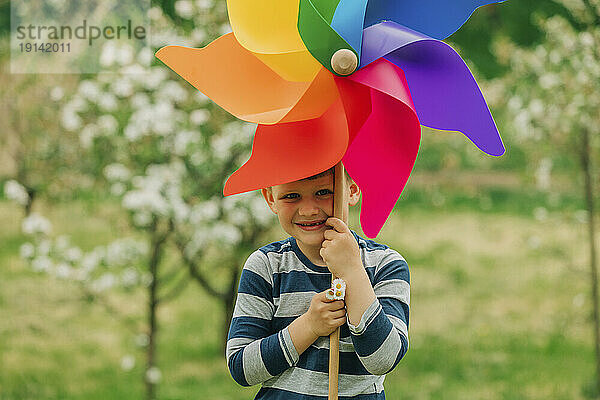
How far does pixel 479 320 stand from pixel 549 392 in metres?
0.75

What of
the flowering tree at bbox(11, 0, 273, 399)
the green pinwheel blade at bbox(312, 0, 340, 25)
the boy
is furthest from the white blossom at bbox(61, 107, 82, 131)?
the green pinwheel blade at bbox(312, 0, 340, 25)

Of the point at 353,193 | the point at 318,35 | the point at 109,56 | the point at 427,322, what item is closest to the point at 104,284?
the point at 109,56

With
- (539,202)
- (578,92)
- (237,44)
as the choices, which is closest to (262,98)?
(237,44)

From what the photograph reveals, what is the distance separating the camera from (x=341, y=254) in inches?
47.4

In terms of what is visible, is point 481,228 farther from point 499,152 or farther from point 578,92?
point 499,152

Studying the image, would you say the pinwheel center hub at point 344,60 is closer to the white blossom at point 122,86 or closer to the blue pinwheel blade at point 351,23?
the blue pinwheel blade at point 351,23

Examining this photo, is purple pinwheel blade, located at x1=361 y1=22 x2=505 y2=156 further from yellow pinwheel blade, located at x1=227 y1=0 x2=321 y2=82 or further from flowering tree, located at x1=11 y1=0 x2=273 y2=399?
flowering tree, located at x1=11 y1=0 x2=273 y2=399

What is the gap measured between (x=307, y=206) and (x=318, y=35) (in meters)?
0.26

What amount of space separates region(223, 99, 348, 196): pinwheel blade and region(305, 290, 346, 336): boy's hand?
184mm

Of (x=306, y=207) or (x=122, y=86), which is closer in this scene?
(x=306, y=207)

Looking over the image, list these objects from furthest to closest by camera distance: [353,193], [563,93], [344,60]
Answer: [563,93], [353,193], [344,60]

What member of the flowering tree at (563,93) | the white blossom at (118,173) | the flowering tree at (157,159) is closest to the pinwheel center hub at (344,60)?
the flowering tree at (157,159)

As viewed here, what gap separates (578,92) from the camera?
311cm

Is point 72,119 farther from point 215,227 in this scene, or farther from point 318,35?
point 318,35
